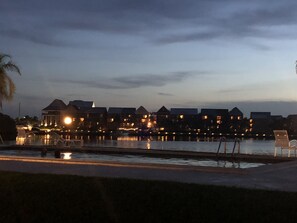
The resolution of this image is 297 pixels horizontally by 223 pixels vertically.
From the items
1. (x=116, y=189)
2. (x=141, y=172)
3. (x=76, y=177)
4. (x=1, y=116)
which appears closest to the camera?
(x=116, y=189)

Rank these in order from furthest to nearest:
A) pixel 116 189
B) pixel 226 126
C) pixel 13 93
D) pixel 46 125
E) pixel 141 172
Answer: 1. pixel 226 126
2. pixel 46 125
3. pixel 13 93
4. pixel 141 172
5. pixel 116 189

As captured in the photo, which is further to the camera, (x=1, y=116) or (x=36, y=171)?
(x=1, y=116)

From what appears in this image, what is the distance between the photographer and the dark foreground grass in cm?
679

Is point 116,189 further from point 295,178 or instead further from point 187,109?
point 187,109

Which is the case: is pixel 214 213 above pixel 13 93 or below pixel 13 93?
below

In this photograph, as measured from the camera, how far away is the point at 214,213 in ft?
22.7

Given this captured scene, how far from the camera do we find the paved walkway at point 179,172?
9898 millimetres

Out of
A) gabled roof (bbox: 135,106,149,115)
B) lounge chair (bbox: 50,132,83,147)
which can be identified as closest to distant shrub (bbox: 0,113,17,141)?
lounge chair (bbox: 50,132,83,147)

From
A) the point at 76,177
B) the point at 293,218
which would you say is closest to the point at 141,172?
the point at 76,177

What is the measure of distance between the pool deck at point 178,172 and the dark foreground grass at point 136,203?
3.68ft

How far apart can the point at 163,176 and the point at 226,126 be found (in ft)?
529

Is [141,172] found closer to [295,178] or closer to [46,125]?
[295,178]

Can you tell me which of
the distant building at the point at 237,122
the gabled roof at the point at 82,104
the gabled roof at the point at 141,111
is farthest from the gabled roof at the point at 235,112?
the gabled roof at the point at 82,104

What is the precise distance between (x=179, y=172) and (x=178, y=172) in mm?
25
